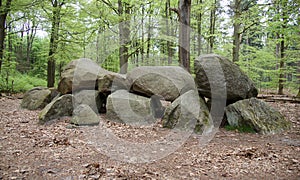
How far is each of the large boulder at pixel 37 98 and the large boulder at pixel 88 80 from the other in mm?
698

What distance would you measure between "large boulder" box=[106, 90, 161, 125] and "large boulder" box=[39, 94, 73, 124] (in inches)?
47.6

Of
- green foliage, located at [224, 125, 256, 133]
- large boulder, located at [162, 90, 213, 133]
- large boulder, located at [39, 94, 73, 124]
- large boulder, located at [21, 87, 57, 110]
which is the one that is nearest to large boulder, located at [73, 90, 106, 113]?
large boulder, located at [39, 94, 73, 124]

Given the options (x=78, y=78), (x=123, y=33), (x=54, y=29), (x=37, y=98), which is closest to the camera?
(x=78, y=78)

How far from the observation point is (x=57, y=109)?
6184 mm

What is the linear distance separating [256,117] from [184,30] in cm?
401

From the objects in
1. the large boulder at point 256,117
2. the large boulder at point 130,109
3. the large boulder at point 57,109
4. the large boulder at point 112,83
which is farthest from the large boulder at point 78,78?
the large boulder at point 256,117

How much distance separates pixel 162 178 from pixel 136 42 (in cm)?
1104

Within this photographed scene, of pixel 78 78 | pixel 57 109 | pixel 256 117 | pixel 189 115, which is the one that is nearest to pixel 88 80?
pixel 78 78

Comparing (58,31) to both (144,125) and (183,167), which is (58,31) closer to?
(144,125)

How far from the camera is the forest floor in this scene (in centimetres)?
310

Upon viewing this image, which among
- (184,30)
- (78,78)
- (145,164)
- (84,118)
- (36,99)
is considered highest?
(184,30)

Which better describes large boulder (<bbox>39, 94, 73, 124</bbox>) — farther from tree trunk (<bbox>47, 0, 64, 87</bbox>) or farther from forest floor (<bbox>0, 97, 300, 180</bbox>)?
tree trunk (<bbox>47, 0, 64, 87</bbox>)

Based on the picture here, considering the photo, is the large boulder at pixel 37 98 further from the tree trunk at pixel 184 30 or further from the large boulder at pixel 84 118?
the tree trunk at pixel 184 30

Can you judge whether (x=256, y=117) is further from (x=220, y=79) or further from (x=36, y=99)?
(x=36, y=99)
